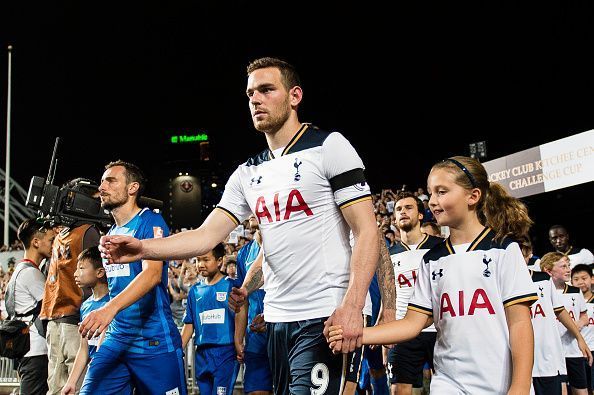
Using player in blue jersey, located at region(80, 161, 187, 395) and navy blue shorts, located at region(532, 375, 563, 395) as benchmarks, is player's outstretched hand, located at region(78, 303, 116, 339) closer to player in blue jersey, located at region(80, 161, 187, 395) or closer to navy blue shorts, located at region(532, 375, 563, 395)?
player in blue jersey, located at region(80, 161, 187, 395)

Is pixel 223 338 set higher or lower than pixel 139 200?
lower

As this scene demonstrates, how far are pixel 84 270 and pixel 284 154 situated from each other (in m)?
3.56

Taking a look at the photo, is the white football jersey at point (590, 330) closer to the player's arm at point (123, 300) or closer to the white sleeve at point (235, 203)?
the player's arm at point (123, 300)

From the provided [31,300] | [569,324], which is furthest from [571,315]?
[31,300]

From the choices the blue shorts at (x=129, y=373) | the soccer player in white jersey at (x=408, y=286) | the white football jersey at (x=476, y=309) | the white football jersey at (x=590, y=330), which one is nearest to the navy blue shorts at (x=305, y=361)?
the white football jersey at (x=476, y=309)

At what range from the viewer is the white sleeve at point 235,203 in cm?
399

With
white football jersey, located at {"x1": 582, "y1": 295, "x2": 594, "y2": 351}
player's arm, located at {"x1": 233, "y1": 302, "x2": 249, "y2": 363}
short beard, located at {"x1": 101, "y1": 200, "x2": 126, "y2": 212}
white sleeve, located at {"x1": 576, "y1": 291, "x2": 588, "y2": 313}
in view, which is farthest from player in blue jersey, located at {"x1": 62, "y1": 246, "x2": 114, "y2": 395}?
white football jersey, located at {"x1": 582, "y1": 295, "x2": 594, "y2": 351}

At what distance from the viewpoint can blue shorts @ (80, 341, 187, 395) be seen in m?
5.23

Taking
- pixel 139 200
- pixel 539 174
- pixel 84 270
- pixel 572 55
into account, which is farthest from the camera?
pixel 572 55

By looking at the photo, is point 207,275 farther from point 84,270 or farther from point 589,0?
point 589,0

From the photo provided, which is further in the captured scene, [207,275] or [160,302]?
[207,275]

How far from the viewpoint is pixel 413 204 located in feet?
25.8

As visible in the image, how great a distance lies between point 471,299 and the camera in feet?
12.0

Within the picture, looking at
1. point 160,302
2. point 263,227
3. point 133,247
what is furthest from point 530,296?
point 160,302
